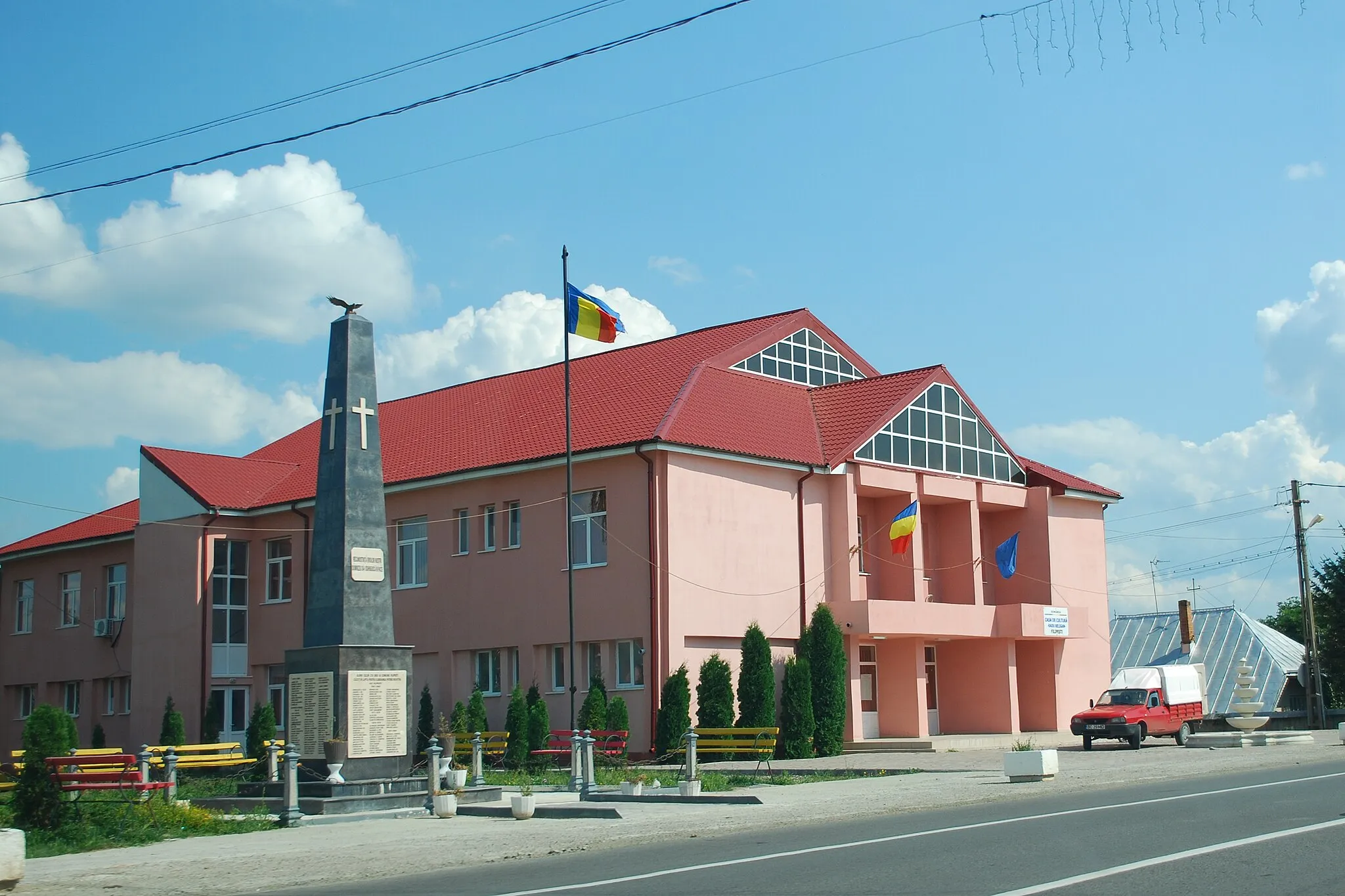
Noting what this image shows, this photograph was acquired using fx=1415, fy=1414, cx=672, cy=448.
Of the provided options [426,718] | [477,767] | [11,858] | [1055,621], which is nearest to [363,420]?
[477,767]

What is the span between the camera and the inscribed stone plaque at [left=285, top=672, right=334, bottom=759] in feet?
65.0

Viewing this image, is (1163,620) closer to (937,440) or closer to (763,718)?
(937,440)

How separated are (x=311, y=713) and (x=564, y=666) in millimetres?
12822

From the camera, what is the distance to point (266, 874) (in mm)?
12617

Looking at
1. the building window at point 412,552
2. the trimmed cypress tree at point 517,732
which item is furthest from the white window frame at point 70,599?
the trimmed cypress tree at point 517,732

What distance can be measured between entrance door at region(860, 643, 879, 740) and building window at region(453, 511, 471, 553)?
33.8 feet

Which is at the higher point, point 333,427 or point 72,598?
point 333,427

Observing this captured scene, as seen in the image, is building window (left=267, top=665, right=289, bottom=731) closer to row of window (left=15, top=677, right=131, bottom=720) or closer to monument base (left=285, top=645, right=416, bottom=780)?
row of window (left=15, top=677, right=131, bottom=720)

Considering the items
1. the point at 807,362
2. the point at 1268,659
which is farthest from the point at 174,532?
the point at 1268,659

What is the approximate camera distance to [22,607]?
150ft

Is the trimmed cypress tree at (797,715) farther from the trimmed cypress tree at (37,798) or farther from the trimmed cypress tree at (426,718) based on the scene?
the trimmed cypress tree at (37,798)

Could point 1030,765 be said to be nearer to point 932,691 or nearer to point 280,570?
point 932,691

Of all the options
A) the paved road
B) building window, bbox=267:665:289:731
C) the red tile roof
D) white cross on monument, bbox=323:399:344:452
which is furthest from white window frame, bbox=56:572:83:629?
the paved road

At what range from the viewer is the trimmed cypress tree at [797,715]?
31.0 m
